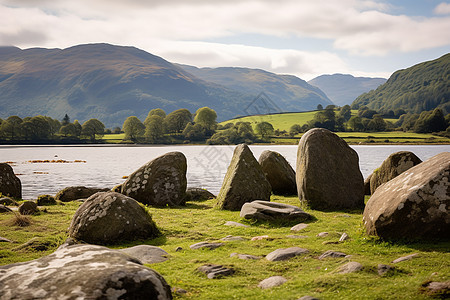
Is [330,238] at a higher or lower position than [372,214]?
lower

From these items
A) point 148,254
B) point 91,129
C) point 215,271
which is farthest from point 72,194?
point 91,129

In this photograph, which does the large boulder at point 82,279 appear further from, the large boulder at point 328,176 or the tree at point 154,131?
the tree at point 154,131

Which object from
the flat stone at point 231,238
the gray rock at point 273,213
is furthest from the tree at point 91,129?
the flat stone at point 231,238

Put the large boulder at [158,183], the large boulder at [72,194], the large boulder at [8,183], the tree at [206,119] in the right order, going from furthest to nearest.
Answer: the tree at [206,119]
the large boulder at [72,194]
the large boulder at [8,183]
the large boulder at [158,183]

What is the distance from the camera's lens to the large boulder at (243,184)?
20.0 m

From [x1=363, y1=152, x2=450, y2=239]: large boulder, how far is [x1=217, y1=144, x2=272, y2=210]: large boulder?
30.4 ft

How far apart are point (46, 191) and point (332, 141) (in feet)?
84.2

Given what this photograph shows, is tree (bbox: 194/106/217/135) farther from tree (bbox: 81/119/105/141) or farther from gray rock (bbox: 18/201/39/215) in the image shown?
gray rock (bbox: 18/201/39/215)

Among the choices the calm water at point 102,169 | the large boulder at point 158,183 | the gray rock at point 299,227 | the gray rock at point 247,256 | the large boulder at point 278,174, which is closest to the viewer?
the gray rock at point 247,256

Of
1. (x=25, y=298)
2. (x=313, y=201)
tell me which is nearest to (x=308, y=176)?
(x=313, y=201)

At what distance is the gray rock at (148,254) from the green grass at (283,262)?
0.35 m

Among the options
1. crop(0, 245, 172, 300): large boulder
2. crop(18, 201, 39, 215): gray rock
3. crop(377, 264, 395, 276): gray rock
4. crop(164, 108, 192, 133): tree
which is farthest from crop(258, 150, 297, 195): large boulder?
crop(164, 108, 192, 133): tree

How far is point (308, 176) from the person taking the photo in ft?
62.9

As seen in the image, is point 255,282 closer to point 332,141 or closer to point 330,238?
point 330,238
